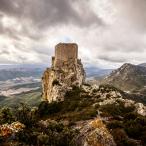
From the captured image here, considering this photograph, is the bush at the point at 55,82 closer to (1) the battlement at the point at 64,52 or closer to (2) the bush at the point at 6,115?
(1) the battlement at the point at 64,52

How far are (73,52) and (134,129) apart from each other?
94903 mm

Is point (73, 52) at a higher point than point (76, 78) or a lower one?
higher

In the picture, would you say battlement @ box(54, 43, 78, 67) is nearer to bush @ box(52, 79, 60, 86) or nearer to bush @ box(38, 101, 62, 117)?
bush @ box(52, 79, 60, 86)

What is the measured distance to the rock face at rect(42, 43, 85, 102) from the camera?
12875 cm

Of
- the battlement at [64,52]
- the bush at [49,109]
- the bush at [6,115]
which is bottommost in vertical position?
the bush at [49,109]

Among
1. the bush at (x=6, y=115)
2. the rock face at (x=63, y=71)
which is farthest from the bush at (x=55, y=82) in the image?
the bush at (x=6, y=115)

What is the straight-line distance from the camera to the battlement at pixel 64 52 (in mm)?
134375

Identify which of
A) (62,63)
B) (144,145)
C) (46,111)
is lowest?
(46,111)

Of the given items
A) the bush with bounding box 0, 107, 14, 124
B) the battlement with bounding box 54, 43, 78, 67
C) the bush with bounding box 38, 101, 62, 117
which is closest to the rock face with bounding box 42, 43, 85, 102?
the battlement with bounding box 54, 43, 78, 67

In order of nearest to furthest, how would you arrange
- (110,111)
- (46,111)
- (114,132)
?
(114,132), (110,111), (46,111)

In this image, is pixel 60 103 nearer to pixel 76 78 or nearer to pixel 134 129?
pixel 76 78

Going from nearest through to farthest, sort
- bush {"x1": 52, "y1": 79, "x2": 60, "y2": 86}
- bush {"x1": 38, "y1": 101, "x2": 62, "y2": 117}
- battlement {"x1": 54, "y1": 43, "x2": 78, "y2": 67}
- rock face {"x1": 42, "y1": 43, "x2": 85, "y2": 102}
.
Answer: bush {"x1": 38, "y1": 101, "x2": 62, "y2": 117}
bush {"x1": 52, "y1": 79, "x2": 60, "y2": 86}
rock face {"x1": 42, "y1": 43, "x2": 85, "y2": 102}
battlement {"x1": 54, "y1": 43, "x2": 78, "y2": 67}

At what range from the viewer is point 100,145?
1194 inches

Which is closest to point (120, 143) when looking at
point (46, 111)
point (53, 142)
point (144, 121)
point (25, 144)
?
point (53, 142)
